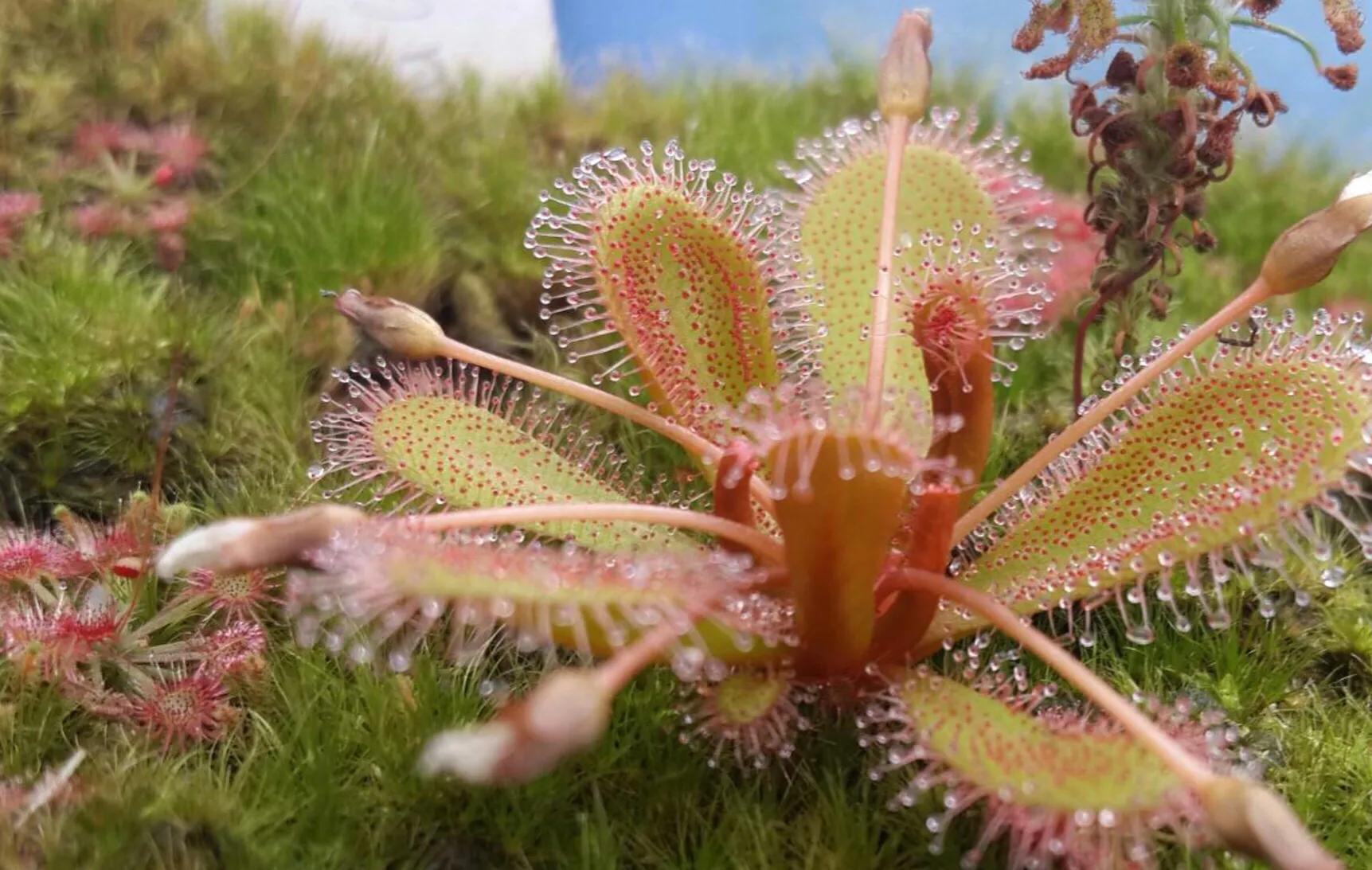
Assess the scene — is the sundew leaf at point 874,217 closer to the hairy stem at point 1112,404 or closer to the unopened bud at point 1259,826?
the hairy stem at point 1112,404

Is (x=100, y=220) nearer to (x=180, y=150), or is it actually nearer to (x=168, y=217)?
(x=168, y=217)

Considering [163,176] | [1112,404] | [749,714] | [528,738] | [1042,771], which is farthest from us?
[163,176]

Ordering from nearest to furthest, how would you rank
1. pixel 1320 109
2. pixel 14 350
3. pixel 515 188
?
pixel 14 350 < pixel 515 188 < pixel 1320 109

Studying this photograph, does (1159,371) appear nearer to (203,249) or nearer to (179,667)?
(179,667)

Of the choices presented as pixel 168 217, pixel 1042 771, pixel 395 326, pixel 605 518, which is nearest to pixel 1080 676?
pixel 1042 771

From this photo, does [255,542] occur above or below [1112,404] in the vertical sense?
below

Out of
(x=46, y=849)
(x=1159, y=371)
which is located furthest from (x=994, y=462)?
(x=46, y=849)
